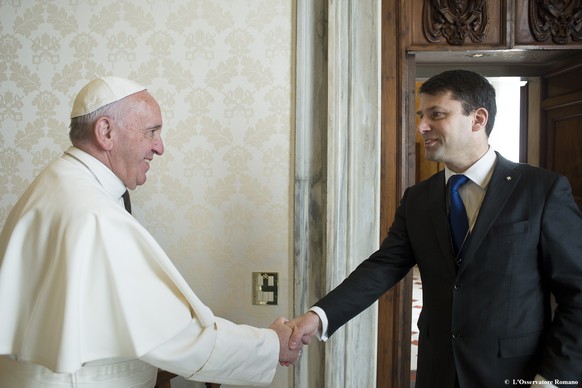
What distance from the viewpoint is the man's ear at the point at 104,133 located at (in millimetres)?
1849

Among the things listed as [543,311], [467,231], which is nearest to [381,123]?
[467,231]

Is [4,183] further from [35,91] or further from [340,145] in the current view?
[340,145]

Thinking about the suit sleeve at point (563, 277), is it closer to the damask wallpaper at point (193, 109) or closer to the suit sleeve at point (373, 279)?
the suit sleeve at point (373, 279)

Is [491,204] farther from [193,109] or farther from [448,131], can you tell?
[193,109]

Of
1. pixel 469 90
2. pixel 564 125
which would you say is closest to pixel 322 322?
pixel 469 90

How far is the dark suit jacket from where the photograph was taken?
1.70 meters

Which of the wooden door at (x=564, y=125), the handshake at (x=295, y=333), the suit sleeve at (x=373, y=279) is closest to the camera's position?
the handshake at (x=295, y=333)

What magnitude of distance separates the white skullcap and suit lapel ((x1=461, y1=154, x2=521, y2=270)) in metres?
1.34

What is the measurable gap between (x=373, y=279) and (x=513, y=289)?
66cm

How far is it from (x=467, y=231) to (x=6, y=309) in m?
1.57

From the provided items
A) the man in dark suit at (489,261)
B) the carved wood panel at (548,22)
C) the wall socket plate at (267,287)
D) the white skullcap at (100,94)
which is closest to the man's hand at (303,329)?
the man in dark suit at (489,261)

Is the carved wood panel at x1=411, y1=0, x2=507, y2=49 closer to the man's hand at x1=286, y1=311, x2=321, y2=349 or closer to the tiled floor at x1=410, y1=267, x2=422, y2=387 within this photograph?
the man's hand at x1=286, y1=311, x2=321, y2=349

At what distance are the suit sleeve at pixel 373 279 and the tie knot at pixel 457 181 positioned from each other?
0.27m

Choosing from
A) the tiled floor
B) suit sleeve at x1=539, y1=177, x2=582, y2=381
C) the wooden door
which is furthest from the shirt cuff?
the tiled floor
